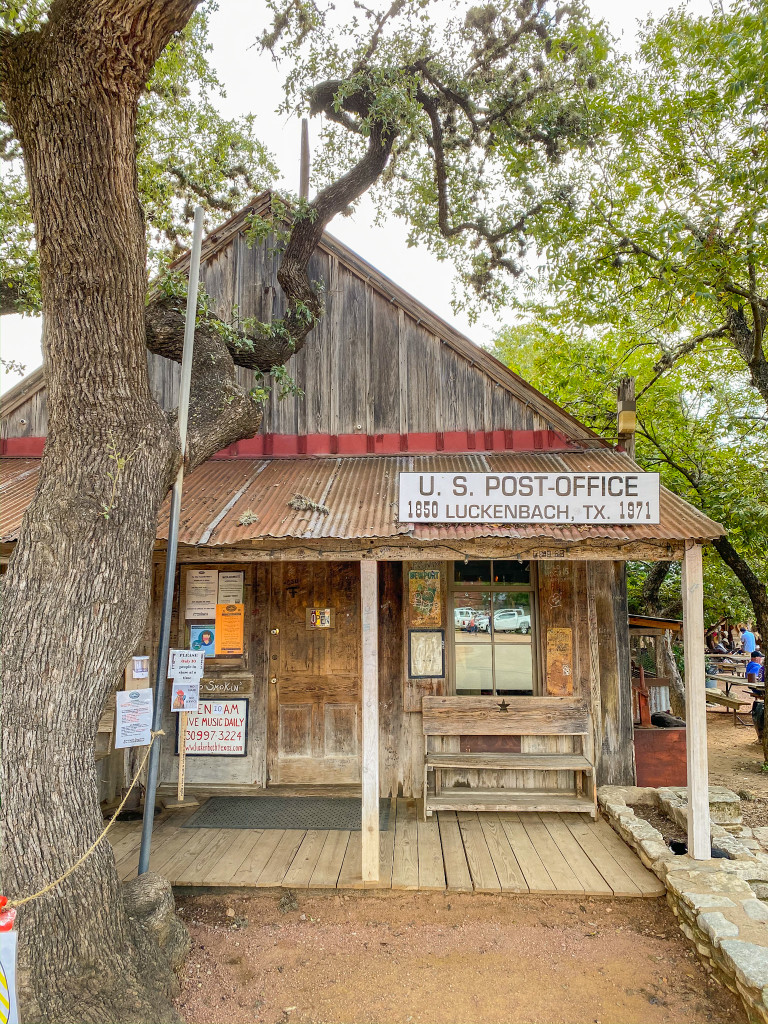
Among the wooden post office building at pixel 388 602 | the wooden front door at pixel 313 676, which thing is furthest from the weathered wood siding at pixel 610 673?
the wooden front door at pixel 313 676

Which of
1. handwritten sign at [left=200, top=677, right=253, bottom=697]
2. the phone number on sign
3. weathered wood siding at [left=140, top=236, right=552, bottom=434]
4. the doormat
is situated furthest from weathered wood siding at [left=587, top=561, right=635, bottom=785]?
the phone number on sign

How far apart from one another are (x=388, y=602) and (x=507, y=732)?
1.88m

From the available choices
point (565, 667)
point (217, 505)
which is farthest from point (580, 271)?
point (217, 505)

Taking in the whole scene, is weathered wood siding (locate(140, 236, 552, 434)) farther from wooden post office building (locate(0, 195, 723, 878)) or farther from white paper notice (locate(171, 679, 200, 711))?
white paper notice (locate(171, 679, 200, 711))

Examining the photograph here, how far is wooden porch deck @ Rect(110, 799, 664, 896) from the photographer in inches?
189

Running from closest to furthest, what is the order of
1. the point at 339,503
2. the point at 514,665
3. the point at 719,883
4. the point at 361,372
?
the point at 719,883 < the point at 339,503 < the point at 514,665 < the point at 361,372

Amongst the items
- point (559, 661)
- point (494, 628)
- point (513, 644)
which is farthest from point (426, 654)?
point (559, 661)

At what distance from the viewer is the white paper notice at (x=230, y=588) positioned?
6785 millimetres

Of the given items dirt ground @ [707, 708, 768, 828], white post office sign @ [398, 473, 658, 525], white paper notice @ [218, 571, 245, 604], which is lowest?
dirt ground @ [707, 708, 768, 828]

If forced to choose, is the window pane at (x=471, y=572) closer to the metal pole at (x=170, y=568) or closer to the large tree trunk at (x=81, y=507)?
the metal pole at (x=170, y=568)

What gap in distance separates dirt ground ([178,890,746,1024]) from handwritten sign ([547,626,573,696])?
209 cm

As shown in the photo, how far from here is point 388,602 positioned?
671 cm

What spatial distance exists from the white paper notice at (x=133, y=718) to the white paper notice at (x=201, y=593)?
2397 millimetres

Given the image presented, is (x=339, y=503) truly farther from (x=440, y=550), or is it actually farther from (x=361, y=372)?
(x=361, y=372)
